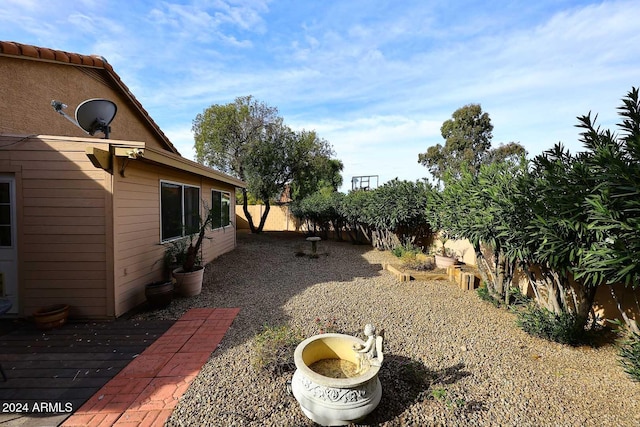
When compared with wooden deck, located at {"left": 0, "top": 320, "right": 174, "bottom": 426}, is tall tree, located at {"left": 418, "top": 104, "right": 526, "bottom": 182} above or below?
A: above

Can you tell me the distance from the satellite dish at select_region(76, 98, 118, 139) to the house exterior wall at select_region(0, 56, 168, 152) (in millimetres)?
1313

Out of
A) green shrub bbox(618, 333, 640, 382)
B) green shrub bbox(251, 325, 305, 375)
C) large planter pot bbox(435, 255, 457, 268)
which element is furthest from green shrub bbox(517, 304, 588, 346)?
large planter pot bbox(435, 255, 457, 268)

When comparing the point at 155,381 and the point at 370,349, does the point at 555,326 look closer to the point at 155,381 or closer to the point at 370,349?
the point at 370,349

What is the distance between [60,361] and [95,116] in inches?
141

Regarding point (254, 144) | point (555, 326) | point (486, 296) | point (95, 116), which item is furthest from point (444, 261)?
point (254, 144)

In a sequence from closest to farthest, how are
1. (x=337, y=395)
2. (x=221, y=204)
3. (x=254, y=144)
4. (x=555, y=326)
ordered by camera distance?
(x=337, y=395), (x=555, y=326), (x=221, y=204), (x=254, y=144)

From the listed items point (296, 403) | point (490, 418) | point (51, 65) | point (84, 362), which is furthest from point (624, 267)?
point (51, 65)

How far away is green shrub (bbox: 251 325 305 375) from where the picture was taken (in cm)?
277

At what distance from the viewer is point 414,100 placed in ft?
30.3

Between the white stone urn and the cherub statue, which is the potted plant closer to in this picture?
the white stone urn

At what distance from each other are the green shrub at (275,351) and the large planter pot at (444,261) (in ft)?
15.9

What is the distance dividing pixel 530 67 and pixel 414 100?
Answer: 3.77 meters

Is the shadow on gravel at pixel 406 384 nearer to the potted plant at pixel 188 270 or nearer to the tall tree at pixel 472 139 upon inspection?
the potted plant at pixel 188 270

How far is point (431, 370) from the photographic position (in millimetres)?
2764
